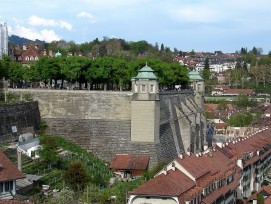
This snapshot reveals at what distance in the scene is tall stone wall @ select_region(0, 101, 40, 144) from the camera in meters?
41.4

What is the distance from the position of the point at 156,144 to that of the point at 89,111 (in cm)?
566

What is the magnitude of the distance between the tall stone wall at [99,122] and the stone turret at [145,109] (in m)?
0.48

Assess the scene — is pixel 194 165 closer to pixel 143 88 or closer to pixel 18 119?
pixel 143 88

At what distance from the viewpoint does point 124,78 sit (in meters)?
56.8

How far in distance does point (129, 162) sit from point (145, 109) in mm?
3905

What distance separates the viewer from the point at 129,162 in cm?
4259

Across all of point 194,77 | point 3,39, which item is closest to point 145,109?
point 194,77

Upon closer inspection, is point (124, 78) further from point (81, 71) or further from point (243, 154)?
point (243, 154)

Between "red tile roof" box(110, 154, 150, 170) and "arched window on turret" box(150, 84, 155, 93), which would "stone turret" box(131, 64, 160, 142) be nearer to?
"arched window on turret" box(150, 84, 155, 93)

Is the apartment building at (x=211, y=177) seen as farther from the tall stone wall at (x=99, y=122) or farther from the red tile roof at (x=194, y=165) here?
the tall stone wall at (x=99, y=122)

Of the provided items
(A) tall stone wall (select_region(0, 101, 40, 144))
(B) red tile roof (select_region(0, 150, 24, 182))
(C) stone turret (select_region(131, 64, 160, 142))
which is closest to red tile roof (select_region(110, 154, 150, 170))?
(C) stone turret (select_region(131, 64, 160, 142))

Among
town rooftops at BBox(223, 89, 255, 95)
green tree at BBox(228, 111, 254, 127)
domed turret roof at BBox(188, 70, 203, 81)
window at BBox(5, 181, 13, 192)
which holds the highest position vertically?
domed turret roof at BBox(188, 70, 203, 81)

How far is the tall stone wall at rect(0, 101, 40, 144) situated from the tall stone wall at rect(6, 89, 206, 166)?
1061 millimetres

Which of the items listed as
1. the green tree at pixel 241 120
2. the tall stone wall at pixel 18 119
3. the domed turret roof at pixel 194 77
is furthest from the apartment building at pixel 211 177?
the green tree at pixel 241 120
